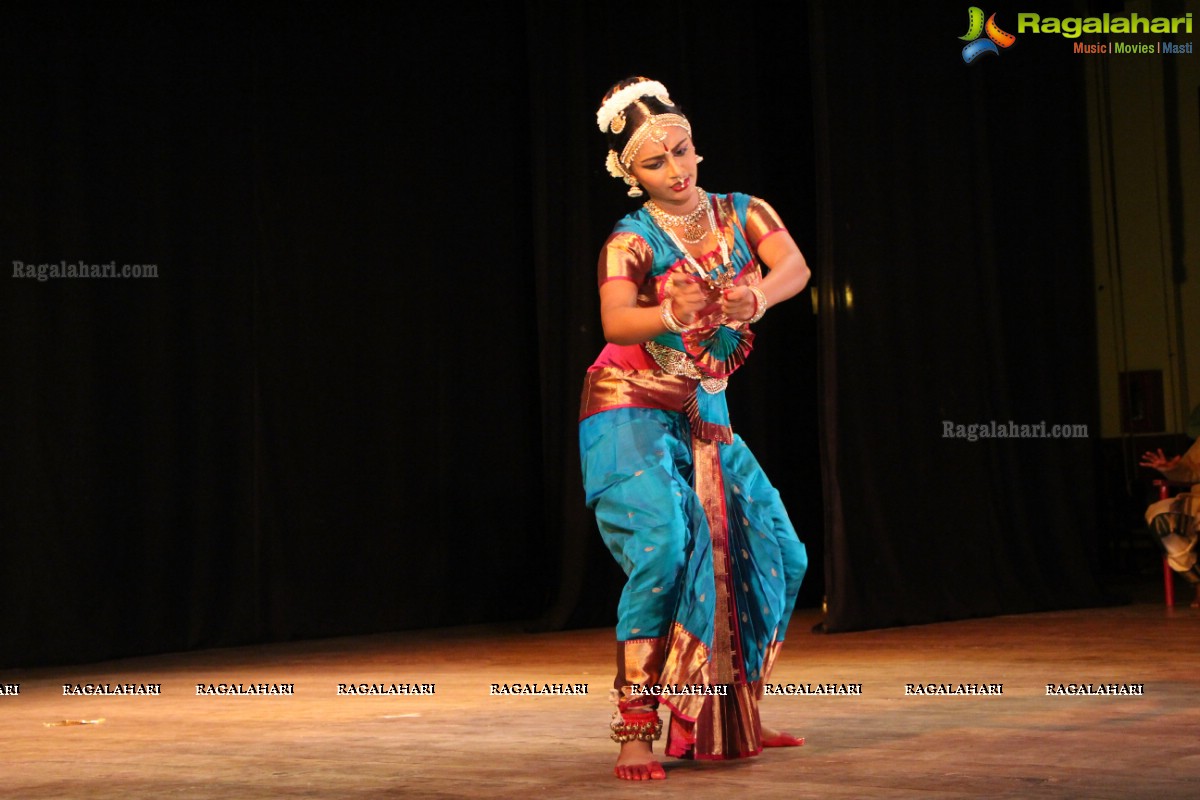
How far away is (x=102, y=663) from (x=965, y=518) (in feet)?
11.7

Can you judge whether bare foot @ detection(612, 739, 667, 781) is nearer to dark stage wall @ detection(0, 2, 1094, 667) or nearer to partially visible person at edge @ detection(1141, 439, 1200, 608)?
dark stage wall @ detection(0, 2, 1094, 667)

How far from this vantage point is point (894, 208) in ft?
21.6

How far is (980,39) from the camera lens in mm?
6996

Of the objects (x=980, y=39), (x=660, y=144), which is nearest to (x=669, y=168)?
(x=660, y=144)

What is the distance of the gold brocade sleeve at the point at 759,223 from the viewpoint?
3.05m

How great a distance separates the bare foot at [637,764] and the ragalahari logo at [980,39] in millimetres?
4819

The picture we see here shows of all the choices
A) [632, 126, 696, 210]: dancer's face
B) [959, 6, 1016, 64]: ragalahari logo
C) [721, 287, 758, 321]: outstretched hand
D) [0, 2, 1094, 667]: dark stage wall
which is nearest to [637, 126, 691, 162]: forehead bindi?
[632, 126, 696, 210]: dancer's face

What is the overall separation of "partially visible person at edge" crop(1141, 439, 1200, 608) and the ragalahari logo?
6.29 ft

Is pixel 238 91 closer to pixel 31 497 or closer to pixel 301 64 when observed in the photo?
pixel 301 64

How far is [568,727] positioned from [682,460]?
2.72 feet

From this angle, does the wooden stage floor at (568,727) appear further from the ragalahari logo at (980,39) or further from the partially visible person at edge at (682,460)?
the ragalahari logo at (980,39)

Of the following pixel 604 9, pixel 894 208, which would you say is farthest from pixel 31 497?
pixel 894 208

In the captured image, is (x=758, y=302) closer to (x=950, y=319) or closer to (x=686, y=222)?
(x=686, y=222)

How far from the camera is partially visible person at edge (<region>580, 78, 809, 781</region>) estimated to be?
2.87m
